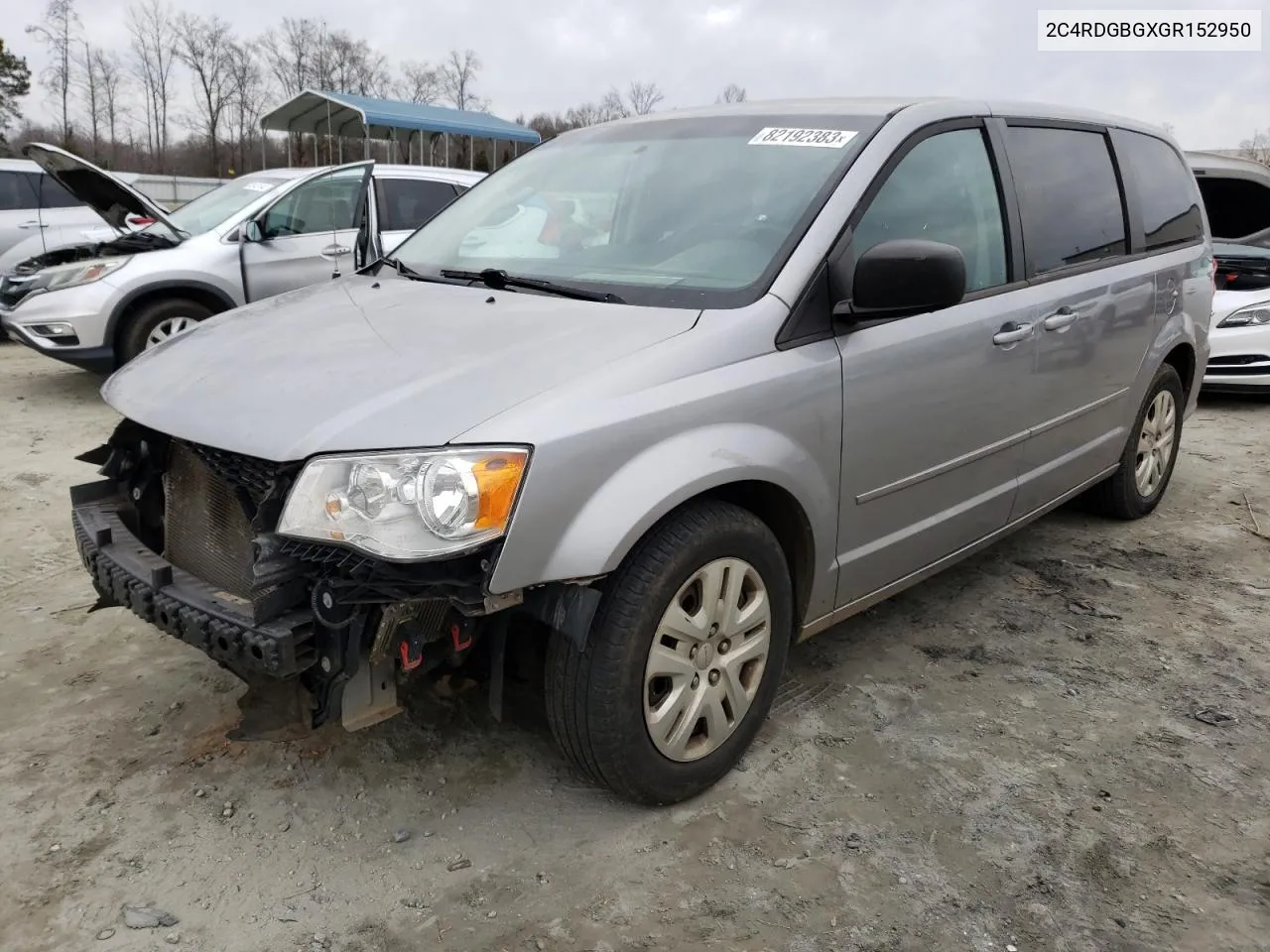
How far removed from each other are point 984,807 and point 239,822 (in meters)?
1.89

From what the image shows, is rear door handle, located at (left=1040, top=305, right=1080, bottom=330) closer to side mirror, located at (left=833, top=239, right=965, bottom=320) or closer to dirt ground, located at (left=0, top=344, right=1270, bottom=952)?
side mirror, located at (left=833, top=239, right=965, bottom=320)

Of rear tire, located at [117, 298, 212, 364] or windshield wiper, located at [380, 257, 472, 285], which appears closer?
windshield wiper, located at [380, 257, 472, 285]

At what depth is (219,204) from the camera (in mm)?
7605

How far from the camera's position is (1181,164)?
186 inches

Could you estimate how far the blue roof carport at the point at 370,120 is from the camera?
1720 cm

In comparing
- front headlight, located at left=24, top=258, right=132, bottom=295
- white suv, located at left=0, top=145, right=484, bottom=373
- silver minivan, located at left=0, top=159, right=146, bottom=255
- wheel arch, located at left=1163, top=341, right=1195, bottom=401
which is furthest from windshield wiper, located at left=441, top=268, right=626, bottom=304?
silver minivan, located at left=0, top=159, right=146, bottom=255

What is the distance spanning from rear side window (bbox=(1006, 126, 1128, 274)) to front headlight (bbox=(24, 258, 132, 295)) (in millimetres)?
6039

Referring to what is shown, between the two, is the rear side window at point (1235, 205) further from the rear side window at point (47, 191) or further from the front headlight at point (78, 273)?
the rear side window at point (47, 191)

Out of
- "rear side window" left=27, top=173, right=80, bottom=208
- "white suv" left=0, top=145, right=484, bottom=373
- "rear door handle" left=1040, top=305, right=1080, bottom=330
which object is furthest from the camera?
"rear side window" left=27, top=173, right=80, bottom=208

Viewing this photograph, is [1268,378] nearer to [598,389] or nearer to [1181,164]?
[1181,164]

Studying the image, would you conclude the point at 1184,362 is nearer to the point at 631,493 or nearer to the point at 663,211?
the point at 663,211

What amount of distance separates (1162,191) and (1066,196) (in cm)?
110

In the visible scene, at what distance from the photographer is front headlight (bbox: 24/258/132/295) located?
6809 mm

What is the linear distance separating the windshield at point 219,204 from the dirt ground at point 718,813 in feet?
14.7
